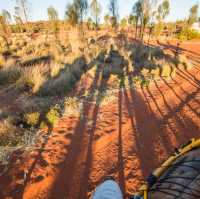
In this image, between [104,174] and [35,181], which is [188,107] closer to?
[104,174]

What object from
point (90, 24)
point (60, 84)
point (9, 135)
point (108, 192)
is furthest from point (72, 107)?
point (90, 24)

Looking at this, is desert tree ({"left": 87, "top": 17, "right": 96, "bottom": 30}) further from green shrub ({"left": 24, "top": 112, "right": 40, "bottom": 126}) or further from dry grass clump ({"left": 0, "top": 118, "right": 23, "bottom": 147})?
dry grass clump ({"left": 0, "top": 118, "right": 23, "bottom": 147})

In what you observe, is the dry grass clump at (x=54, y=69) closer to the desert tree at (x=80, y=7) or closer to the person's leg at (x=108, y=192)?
the person's leg at (x=108, y=192)

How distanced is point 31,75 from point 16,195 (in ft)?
19.5

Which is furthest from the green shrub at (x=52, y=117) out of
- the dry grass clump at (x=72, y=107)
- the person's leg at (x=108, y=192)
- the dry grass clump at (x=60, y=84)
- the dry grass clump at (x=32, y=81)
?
the person's leg at (x=108, y=192)

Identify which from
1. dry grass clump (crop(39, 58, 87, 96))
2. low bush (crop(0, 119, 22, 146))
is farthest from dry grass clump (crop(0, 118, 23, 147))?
dry grass clump (crop(39, 58, 87, 96))

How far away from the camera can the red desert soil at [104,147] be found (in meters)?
3.10

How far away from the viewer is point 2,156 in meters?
3.72

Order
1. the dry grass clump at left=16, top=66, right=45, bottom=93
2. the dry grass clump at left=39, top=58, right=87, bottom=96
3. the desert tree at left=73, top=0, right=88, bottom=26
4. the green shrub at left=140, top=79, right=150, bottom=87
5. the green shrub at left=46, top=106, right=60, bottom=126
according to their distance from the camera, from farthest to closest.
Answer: the desert tree at left=73, top=0, right=88, bottom=26, the green shrub at left=140, top=79, right=150, bottom=87, the dry grass clump at left=16, top=66, right=45, bottom=93, the dry grass clump at left=39, top=58, right=87, bottom=96, the green shrub at left=46, top=106, right=60, bottom=126

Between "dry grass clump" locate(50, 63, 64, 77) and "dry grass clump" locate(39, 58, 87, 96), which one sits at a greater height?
"dry grass clump" locate(50, 63, 64, 77)

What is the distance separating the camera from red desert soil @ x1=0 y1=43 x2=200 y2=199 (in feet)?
10.2

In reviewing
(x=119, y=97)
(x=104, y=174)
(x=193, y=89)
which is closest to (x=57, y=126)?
(x=104, y=174)

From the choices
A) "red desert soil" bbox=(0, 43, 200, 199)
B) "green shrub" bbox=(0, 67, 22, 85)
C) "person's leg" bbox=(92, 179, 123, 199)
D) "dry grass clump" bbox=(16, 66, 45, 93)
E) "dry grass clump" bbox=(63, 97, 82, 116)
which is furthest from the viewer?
"green shrub" bbox=(0, 67, 22, 85)

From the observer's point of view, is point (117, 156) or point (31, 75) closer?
point (117, 156)
